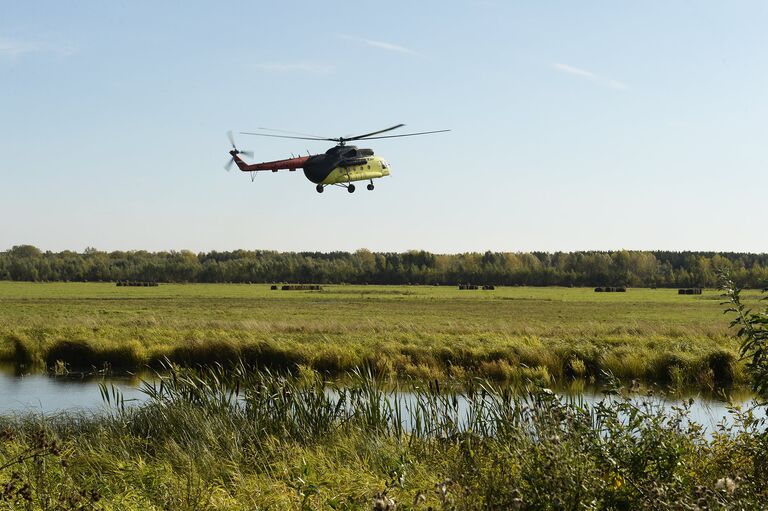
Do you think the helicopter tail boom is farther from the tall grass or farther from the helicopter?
the tall grass

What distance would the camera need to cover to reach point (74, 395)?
82.2 ft

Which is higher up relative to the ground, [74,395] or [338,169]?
[338,169]

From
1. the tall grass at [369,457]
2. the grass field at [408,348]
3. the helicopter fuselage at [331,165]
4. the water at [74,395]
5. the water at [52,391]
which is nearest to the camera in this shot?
the tall grass at [369,457]

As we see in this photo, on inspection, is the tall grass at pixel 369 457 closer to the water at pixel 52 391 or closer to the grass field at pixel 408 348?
the water at pixel 52 391

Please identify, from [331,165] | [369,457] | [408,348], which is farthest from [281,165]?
[369,457]

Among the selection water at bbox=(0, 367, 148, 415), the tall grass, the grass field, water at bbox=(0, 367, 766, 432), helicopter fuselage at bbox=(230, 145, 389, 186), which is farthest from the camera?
helicopter fuselage at bbox=(230, 145, 389, 186)

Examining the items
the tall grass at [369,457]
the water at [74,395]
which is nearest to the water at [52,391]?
the water at [74,395]

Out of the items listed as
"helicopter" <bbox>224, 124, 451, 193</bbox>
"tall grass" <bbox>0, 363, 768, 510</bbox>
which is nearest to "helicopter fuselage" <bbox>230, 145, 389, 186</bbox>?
"helicopter" <bbox>224, 124, 451, 193</bbox>

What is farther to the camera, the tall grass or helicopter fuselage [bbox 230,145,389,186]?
helicopter fuselage [bbox 230,145,389,186]

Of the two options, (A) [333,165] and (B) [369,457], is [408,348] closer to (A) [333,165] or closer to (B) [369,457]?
(A) [333,165]

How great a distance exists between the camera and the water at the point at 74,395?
2139 cm

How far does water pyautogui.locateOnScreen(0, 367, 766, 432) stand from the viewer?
21.4m

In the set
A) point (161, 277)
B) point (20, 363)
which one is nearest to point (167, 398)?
point (20, 363)

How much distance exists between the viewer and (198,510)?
893cm
